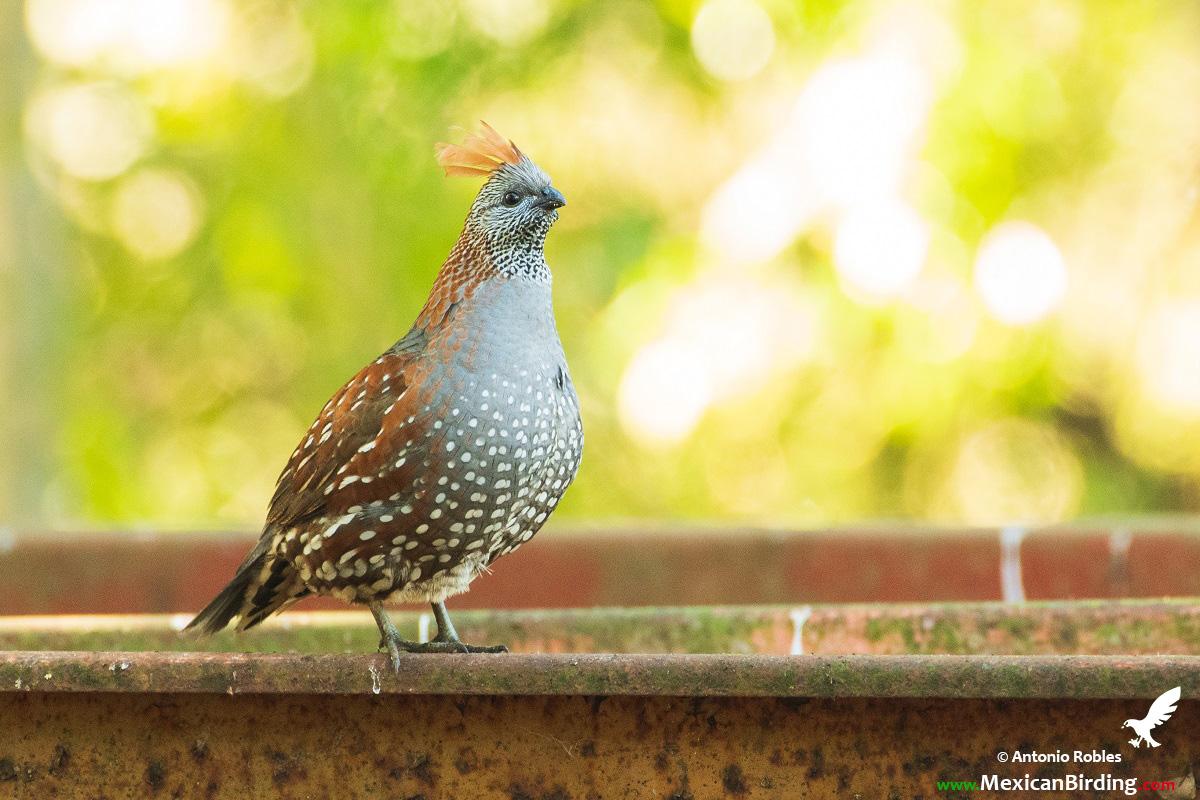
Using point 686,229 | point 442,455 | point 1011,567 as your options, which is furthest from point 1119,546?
point 686,229

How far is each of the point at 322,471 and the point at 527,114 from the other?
8374 millimetres

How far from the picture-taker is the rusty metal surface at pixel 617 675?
1.86 meters

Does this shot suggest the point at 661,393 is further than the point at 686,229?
No

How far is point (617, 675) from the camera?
1949mm

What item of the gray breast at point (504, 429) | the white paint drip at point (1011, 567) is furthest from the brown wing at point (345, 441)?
the white paint drip at point (1011, 567)

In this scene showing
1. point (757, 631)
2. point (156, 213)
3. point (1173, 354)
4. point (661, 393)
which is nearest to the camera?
point (757, 631)

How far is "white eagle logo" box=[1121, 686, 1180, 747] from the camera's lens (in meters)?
1.84

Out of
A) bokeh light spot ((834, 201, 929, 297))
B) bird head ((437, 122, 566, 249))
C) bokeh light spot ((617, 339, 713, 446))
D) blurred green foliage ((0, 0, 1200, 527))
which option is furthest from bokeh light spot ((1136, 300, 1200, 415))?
bird head ((437, 122, 566, 249))

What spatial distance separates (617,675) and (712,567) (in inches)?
100

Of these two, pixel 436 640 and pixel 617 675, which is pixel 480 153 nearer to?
pixel 436 640

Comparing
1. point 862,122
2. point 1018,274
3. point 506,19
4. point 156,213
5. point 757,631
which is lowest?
point 757,631

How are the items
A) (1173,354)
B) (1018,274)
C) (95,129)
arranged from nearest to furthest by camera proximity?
(1018,274) < (1173,354) < (95,129)

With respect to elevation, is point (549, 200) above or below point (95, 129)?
below

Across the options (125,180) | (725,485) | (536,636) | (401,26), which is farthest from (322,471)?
(125,180)
